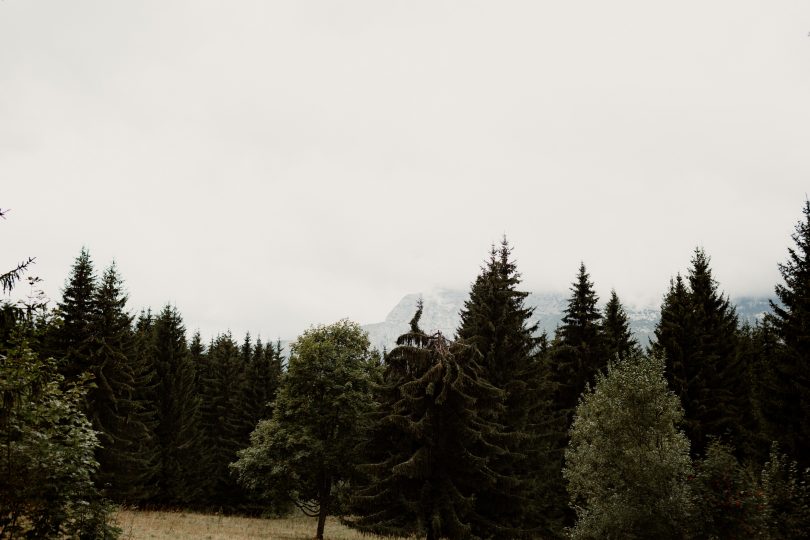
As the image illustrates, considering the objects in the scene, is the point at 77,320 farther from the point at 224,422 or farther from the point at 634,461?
the point at 634,461

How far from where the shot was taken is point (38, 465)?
8.94 m

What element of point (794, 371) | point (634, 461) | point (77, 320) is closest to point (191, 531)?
point (77, 320)

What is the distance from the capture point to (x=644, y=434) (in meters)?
20.2

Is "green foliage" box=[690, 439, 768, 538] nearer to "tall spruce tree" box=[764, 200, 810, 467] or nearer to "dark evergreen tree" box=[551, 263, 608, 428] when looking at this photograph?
"tall spruce tree" box=[764, 200, 810, 467]

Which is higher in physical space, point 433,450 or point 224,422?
point 433,450

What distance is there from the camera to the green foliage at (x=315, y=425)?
26.5 metres

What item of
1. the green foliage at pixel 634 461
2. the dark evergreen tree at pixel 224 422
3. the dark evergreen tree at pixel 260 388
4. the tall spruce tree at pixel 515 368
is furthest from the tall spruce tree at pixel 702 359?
the dark evergreen tree at pixel 224 422

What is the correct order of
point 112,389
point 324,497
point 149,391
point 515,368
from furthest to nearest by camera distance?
point 149,391
point 112,389
point 515,368
point 324,497

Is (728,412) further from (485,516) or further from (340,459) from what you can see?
(340,459)

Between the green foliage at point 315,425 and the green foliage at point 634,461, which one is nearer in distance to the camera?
the green foliage at point 634,461

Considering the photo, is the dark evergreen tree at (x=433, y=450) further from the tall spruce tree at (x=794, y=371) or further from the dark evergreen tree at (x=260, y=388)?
the dark evergreen tree at (x=260, y=388)

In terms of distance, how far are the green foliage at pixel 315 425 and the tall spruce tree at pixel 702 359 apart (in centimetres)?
1787

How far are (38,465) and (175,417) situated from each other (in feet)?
121

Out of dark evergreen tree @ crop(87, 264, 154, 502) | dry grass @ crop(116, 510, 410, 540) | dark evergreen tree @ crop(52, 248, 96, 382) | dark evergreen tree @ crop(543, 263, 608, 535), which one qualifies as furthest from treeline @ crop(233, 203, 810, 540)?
dark evergreen tree @ crop(52, 248, 96, 382)
